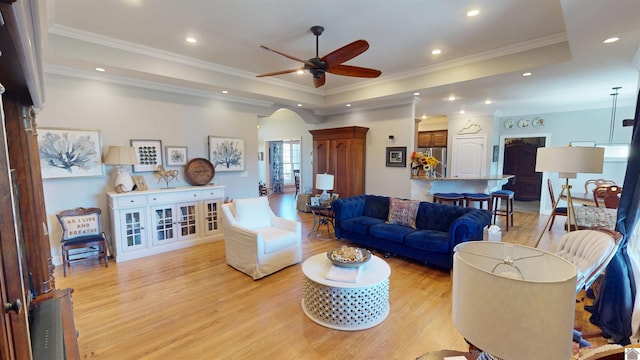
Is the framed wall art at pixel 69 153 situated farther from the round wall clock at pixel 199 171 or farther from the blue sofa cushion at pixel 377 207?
the blue sofa cushion at pixel 377 207

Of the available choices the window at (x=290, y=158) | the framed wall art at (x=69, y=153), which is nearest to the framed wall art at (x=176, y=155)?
the framed wall art at (x=69, y=153)

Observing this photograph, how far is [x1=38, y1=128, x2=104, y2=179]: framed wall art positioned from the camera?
3641 mm

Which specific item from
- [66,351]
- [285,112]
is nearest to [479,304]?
[66,351]

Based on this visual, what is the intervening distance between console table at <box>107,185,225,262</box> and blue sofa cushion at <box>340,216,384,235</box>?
7.44 feet

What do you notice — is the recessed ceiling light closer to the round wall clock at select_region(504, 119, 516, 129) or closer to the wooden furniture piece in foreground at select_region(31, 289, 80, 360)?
the wooden furniture piece in foreground at select_region(31, 289, 80, 360)

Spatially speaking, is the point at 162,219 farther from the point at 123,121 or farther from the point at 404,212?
the point at 404,212

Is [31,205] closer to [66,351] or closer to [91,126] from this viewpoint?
[66,351]

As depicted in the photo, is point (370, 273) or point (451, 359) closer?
point (451, 359)

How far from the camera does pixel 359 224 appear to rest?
4.31 metres

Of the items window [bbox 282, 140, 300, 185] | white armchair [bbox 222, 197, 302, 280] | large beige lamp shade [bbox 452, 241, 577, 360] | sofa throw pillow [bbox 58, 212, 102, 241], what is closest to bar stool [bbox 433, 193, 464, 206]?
white armchair [bbox 222, 197, 302, 280]

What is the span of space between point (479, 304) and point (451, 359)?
53 centimetres

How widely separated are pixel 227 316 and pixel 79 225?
2.62m

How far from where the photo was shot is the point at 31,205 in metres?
1.70

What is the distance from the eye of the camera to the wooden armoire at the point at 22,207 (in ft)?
2.71
